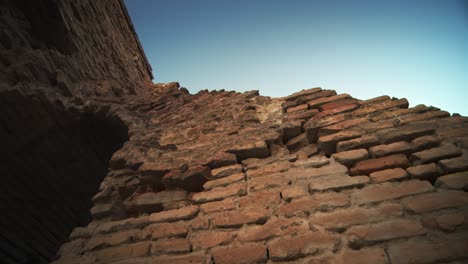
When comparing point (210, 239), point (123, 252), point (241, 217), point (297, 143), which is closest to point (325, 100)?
point (297, 143)

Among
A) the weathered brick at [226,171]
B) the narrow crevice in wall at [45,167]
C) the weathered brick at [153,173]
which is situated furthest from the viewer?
the narrow crevice in wall at [45,167]

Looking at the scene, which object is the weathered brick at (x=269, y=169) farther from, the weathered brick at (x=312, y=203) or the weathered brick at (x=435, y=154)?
the weathered brick at (x=435, y=154)

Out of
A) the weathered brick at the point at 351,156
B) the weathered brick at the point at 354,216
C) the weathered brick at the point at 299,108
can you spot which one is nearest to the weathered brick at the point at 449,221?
the weathered brick at the point at 354,216

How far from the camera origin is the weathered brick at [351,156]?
1.47 metres

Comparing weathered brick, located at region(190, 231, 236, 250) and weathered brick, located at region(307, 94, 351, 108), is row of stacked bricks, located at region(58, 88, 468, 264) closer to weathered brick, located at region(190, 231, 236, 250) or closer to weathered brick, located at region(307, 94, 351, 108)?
weathered brick, located at region(190, 231, 236, 250)

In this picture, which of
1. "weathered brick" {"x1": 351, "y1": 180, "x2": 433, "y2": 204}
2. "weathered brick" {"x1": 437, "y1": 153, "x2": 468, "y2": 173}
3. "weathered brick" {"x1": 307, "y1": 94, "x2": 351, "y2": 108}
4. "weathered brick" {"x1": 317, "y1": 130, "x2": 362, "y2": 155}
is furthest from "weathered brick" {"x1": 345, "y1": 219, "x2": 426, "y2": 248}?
"weathered brick" {"x1": 307, "y1": 94, "x2": 351, "y2": 108}

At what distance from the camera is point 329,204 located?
1.28m

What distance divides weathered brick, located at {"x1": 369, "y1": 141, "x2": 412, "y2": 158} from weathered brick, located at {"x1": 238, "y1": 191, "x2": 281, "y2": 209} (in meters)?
0.58

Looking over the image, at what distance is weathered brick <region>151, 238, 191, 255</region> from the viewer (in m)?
1.30

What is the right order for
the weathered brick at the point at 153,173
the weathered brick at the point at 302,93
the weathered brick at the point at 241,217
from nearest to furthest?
1. the weathered brick at the point at 241,217
2. the weathered brick at the point at 153,173
3. the weathered brick at the point at 302,93

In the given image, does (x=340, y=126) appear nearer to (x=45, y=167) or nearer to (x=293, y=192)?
(x=293, y=192)

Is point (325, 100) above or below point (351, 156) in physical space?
above

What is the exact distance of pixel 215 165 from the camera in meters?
1.78

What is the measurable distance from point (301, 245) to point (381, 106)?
46.0 inches
